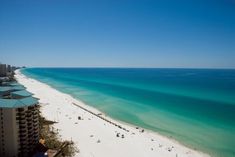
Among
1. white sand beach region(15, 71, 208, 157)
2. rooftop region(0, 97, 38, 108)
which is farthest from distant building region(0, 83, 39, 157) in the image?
white sand beach region(15, 71, 208, 157)

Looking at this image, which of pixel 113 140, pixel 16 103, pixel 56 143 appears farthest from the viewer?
pixel 113 140

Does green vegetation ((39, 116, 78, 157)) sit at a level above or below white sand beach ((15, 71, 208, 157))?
above

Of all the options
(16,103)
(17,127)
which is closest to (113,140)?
(17,127)

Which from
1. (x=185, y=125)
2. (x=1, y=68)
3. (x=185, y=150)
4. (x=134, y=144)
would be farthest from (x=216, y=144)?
(x=1, y=68)

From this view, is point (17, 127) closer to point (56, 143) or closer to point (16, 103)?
point (16, 103)

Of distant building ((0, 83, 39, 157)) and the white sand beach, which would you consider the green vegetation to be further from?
distant building ((0, 83, 39, 157))

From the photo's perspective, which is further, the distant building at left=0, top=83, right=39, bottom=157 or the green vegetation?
the green vegetation

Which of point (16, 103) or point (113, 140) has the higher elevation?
point (16, 103)

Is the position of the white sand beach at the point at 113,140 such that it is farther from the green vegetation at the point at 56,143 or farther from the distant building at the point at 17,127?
the distant building at the point at 17,127
